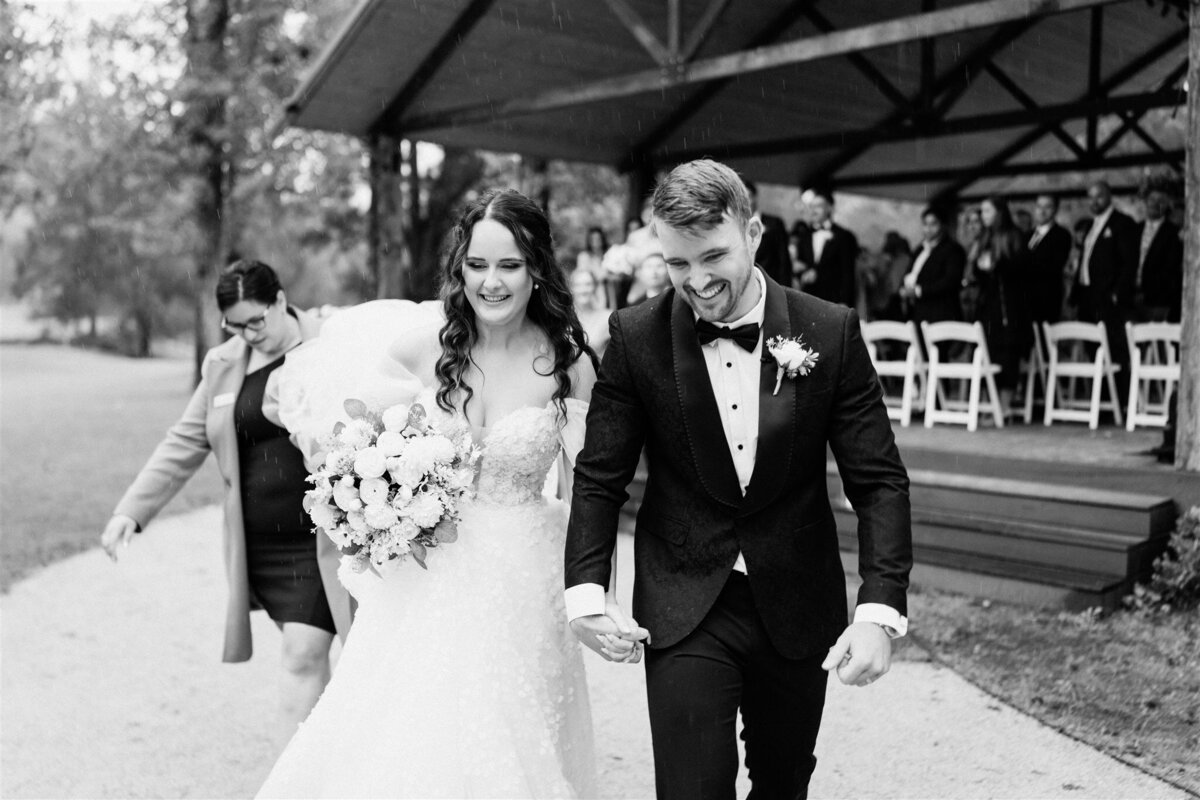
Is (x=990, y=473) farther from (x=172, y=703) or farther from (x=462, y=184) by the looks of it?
(x=462, y=184)

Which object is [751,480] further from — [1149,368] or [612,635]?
[1149,368]

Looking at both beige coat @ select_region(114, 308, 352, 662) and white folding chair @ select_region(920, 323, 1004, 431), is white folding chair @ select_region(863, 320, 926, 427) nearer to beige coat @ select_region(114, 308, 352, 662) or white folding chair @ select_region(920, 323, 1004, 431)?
white folding chair @ select_region(920, 323, 1004, 431)

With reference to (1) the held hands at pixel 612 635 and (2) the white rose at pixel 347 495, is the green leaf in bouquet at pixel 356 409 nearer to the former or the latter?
(2) the white rose at pixel 347 495

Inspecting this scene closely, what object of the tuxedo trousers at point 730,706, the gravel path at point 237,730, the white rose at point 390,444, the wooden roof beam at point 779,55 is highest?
the wooden roof beam at point 779,55

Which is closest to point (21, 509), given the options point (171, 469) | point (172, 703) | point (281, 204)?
Answer: point (172, 703)

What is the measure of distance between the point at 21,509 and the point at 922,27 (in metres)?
10.1

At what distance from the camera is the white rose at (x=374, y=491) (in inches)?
125

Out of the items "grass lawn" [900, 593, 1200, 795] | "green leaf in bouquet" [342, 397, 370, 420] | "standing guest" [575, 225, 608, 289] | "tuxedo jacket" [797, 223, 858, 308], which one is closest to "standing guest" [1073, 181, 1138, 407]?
"tuxedo jacket" [797, 223, 858, 308]

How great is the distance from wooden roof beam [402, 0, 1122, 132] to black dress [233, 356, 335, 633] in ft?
16.4

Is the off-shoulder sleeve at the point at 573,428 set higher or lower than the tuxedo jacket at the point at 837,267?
lower

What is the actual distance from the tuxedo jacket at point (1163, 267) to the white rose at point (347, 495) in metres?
8.61

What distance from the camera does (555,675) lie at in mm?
3379

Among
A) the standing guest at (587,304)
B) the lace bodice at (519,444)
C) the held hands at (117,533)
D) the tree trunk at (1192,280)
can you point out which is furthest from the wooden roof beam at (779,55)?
the held hands at (117,533)

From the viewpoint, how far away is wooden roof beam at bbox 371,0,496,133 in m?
10.3
